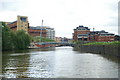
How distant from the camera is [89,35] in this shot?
12712cm

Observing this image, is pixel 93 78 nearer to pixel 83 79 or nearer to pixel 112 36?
pixel 83 79

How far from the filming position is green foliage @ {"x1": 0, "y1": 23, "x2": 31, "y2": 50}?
56.2 meters

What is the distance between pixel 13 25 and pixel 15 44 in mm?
71726

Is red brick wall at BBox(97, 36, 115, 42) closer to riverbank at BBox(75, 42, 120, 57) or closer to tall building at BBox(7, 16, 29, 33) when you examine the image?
tall building at BBox(7, 16, 29, 33)

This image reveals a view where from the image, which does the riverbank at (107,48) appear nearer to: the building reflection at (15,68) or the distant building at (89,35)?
the building reflection at (15,68)

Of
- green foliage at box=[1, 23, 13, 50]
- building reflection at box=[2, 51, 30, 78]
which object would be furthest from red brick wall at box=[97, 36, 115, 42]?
building reflection at box=[2, 51, 30, 78]

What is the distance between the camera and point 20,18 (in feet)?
422

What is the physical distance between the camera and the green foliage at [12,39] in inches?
2212

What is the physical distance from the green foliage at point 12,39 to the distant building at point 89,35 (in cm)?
5851

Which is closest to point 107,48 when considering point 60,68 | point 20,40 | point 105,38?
point 60,68

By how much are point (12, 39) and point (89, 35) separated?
246 ft

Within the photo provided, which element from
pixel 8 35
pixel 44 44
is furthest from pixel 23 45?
pixel 44 44

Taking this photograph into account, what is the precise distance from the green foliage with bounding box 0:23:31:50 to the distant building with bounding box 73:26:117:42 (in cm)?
5851

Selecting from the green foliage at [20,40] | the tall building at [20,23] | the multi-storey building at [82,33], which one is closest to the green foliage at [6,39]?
the green foliage at [20,40]
